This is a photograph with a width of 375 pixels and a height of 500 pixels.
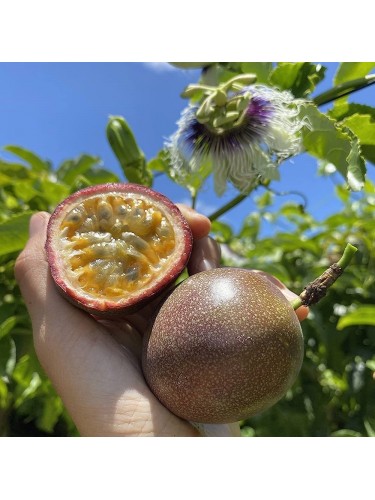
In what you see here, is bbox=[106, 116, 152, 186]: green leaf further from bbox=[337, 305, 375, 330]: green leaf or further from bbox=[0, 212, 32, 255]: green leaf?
bbox=[337, 305, 375, 330]: green leaf

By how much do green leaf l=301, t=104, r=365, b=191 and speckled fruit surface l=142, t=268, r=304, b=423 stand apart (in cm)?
30

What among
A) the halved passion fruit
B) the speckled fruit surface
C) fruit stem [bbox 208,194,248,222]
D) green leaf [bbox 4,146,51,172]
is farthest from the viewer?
green leaf [bbox 4,146,51,172]

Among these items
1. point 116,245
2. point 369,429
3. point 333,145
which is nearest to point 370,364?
point 369,429

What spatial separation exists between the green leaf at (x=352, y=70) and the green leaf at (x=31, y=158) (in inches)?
46.1

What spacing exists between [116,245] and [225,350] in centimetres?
42

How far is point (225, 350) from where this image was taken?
0.95 m

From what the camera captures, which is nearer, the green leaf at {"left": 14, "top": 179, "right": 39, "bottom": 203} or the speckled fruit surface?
the speckled fruit surface

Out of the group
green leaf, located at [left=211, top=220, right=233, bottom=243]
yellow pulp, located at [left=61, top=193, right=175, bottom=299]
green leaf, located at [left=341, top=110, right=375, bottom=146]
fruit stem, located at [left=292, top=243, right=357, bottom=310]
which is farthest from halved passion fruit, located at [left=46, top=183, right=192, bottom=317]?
green leaf, located at [left=211, top=220, right=233, bottom=243]

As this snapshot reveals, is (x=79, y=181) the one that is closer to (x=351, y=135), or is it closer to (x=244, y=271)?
(x=244, y=271)

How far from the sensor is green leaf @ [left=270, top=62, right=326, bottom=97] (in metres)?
1.34

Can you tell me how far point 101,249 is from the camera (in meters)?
1.24

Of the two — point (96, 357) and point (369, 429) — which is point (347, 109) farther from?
point (369, 429)

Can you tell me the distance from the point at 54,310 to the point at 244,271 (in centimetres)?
44

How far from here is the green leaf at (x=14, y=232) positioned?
1.38m
